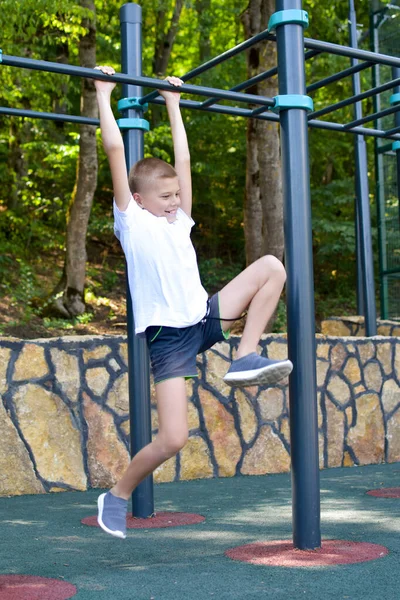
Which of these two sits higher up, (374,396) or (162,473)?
(374,396)

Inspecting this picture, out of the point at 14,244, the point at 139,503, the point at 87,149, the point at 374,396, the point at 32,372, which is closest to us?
the point at 139,503

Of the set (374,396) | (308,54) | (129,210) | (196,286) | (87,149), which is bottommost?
(374,396)

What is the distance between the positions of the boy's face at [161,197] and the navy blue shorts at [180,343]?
0.43 metres

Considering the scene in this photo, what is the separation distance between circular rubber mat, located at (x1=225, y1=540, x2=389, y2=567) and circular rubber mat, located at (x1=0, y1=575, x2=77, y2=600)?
793 millimetres

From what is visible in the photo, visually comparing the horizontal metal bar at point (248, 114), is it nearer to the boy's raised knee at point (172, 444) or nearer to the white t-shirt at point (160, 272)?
the white t-shirt at point (160, 272)

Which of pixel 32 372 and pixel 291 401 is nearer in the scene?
pixel 291 401

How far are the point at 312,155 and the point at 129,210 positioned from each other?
15.6m

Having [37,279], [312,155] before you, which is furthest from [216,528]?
[312,155]

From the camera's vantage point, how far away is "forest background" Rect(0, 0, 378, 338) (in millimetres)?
12273

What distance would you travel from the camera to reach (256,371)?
10.9ft

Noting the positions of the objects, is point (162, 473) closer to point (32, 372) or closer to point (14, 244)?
point (32, 372)

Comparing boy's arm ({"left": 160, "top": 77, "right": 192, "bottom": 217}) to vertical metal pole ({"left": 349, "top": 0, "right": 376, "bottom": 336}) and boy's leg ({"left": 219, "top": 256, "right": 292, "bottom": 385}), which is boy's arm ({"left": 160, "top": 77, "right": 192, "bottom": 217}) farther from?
vertical metal pole ({"left": 349, "top": 0, "right": 376, "bottom": 336})

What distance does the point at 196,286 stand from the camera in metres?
3.61

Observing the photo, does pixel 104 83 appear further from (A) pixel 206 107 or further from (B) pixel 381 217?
(B) pixel 381 217
